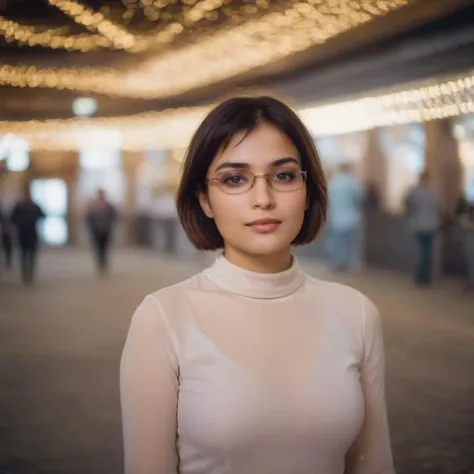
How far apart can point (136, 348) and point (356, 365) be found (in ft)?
1.42

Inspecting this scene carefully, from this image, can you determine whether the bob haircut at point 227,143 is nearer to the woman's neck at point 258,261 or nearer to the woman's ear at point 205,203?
the woman's ear at point 205,203

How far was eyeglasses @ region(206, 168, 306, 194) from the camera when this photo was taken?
1.32m

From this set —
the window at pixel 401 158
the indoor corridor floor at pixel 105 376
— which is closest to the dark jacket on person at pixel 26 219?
the indoor corridor floor at pixel 105 376

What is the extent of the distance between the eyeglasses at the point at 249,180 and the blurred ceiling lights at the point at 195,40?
8.19 ft

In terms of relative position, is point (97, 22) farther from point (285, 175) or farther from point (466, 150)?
point (466, 150)

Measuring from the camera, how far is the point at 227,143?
4.35 feet

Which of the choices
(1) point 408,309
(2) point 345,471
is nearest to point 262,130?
(2) point 345,471

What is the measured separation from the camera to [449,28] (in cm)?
679

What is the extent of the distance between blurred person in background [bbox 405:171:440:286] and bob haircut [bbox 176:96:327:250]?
22.8 ft

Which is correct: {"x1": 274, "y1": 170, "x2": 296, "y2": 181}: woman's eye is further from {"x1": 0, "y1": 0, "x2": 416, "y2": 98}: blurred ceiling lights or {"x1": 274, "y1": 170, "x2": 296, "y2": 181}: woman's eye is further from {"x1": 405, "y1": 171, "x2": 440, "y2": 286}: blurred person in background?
{"x1": 405, "y1": 171, "x2": 440, "y2": 286}: blurred person in background

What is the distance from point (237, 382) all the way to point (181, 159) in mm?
477

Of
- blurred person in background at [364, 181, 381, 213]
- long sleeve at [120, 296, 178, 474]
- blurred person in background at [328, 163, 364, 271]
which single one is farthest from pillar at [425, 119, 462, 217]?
long sleeve at [120, 296, 178, 474]

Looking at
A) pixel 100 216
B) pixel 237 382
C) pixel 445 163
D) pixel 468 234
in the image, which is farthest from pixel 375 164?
pixel 237 382

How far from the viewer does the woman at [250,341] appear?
1.26 m
